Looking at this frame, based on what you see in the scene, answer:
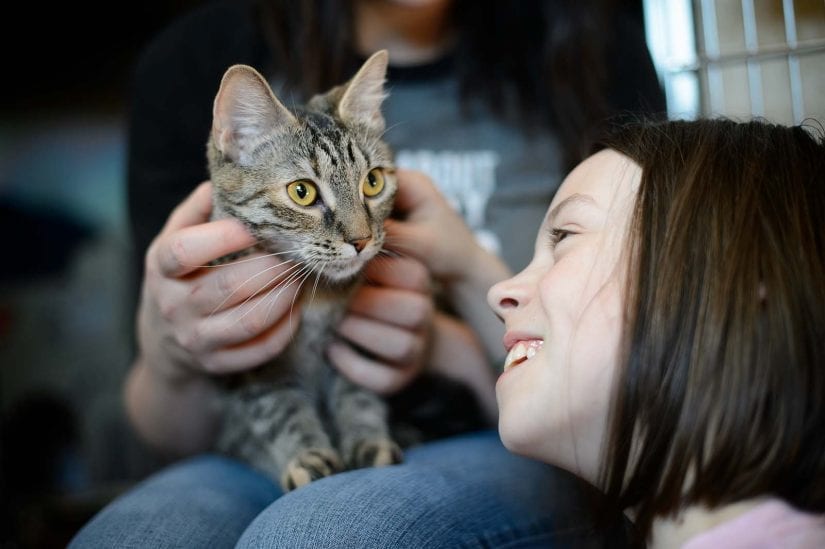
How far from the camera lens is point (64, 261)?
1800 millimetres

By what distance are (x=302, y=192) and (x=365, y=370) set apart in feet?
0.93

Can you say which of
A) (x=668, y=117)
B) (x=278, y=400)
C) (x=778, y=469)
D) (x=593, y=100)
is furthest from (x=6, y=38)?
(x=778, y=469)

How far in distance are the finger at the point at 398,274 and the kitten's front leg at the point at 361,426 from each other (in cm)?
16

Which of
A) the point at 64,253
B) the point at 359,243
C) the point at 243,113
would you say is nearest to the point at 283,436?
the point at 359,243

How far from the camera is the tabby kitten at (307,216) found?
879 millimetres

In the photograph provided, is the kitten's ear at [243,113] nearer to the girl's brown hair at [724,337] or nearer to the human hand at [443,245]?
the human hand at [443,245]

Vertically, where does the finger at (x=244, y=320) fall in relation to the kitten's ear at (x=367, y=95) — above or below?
below

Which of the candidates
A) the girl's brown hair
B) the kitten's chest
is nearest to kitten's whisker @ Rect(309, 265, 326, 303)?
the kitten's chest

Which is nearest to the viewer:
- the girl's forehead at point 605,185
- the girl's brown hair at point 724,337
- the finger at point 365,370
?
the girl's brown hair at point 724,337

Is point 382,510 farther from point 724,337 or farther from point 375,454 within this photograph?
point 724,337

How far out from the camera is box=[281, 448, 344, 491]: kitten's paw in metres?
0.91

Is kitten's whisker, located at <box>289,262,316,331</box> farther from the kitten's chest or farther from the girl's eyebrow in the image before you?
the girl's eyebrow

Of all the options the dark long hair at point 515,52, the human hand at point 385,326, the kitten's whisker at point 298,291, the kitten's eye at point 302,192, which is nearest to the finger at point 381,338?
the human hand at point 385,326

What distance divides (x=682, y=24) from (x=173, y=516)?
1.01 meters
